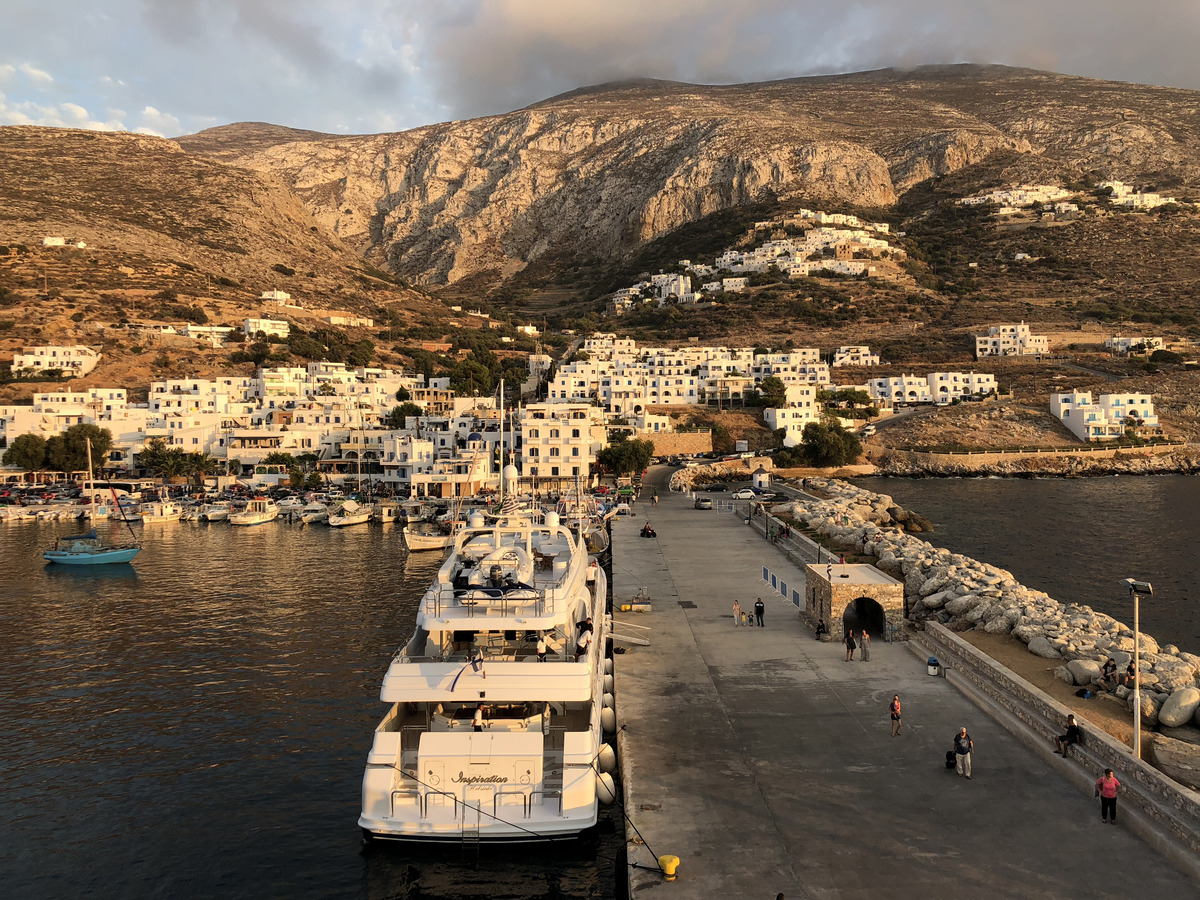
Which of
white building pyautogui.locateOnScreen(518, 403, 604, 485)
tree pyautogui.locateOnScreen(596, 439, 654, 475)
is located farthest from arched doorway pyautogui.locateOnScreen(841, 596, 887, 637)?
tree pyautogui.locateOnScreen(596, 439, 654, 475)

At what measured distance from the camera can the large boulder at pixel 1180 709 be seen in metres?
14.1

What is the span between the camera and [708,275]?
149 metres

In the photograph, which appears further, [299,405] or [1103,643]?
[299,405]

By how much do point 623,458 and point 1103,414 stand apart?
2041 inches

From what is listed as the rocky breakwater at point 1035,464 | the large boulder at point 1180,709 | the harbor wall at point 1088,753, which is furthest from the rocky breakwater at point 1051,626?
the rocky breakwater at point 1035,464

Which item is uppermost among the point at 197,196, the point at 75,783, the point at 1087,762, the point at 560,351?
the point at 197,196

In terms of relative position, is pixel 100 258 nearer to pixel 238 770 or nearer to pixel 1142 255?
pixel 238 770

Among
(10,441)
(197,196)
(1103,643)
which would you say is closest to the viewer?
(1103,643)

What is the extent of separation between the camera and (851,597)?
19.9 m

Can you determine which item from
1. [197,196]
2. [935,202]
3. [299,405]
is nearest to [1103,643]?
[299,405]

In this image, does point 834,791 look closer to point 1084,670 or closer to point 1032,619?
point 1084,670

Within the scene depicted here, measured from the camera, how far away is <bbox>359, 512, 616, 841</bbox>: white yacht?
12000mm

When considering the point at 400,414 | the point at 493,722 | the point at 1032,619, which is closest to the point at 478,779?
the point at 493,722

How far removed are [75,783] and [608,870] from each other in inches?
419
